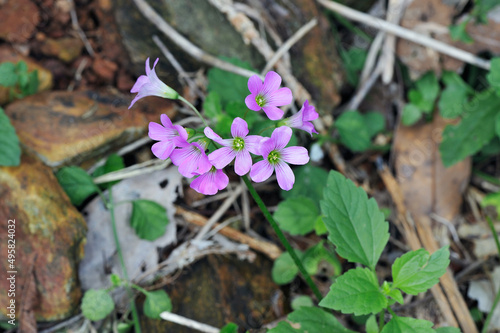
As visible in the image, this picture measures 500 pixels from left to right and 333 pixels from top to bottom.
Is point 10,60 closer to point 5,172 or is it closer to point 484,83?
point 5,172

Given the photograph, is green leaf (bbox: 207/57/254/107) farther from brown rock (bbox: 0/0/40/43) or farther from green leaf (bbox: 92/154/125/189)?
brown rock (bbox: 0/0/40/43)

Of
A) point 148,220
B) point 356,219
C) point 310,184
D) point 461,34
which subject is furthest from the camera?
point 461,34

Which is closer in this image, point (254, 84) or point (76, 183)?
point (254, 84)

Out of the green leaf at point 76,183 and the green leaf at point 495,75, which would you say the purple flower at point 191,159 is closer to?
the green leaf at point 76,183

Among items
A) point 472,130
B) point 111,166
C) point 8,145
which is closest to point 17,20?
point 8,145

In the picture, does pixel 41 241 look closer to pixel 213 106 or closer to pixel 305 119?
pixel 213 106

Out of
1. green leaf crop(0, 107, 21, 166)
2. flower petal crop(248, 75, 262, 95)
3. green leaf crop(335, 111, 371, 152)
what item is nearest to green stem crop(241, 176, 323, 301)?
flower petal crop(248, 75, 262, 95)

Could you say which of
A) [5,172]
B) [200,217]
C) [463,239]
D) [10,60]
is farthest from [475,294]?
[10,60]
